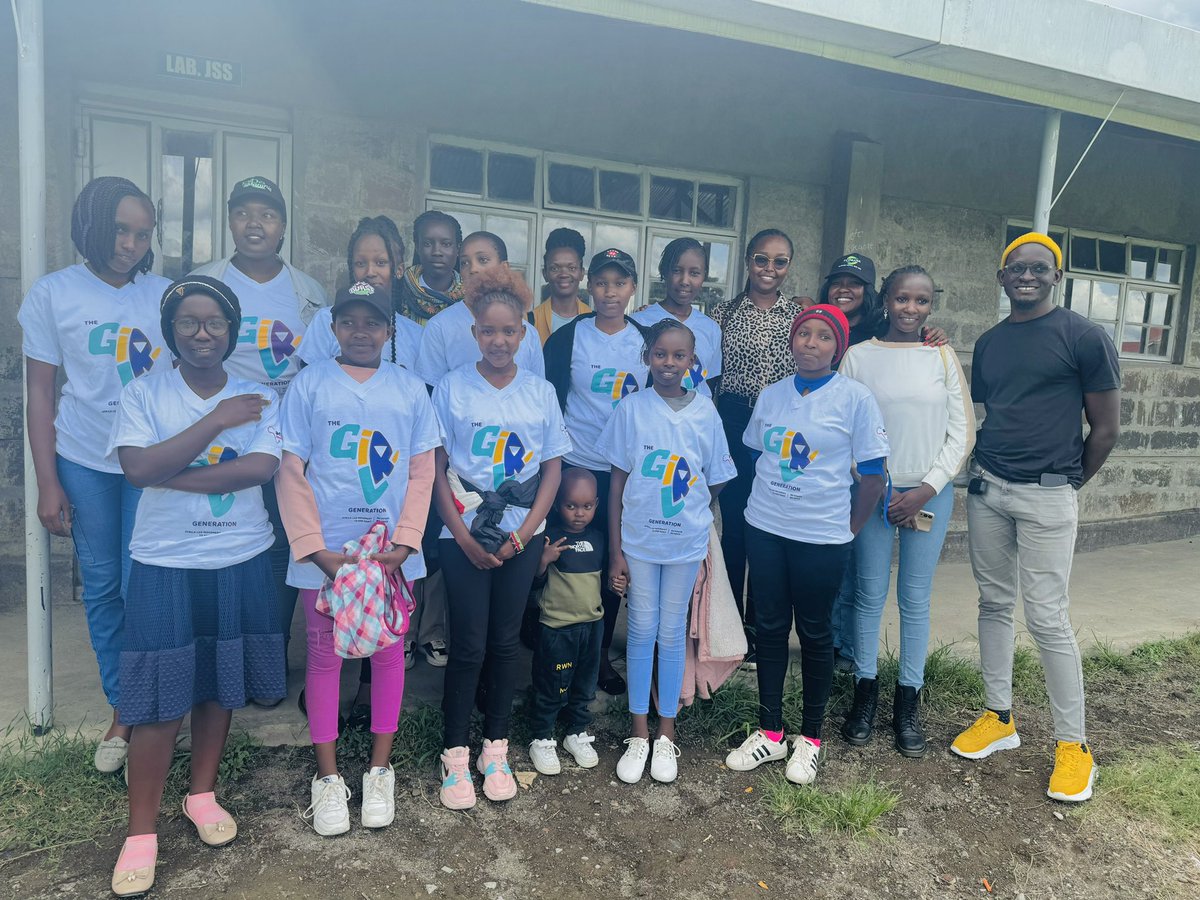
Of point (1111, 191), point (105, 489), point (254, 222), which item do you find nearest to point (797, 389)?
point (254, 222)

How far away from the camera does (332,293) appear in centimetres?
471

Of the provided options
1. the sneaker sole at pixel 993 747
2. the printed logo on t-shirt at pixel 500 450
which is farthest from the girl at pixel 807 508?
the printed logo on t-shirt at pixel 500 450

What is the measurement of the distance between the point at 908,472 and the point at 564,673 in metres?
1.47

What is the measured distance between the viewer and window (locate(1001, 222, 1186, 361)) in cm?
709

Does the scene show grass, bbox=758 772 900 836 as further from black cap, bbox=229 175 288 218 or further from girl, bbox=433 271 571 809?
black cap, bbox=229 175 288 218

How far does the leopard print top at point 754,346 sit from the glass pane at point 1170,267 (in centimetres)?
573

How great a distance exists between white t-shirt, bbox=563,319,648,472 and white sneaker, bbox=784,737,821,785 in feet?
4.12

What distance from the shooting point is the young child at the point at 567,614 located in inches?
116

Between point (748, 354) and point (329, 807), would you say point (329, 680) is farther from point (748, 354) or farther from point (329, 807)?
point (748, 354)

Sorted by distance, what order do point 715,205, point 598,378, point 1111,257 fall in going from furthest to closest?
point 1111,257, point 715,205, point 598,378

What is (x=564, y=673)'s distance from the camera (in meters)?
2.97

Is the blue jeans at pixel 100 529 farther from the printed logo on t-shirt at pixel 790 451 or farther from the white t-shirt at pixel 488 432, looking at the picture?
the printed logo on t-shirt at pixel 790 451

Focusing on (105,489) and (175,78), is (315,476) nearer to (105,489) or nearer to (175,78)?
(105,489)

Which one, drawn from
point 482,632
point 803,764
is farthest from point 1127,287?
point 482,632
